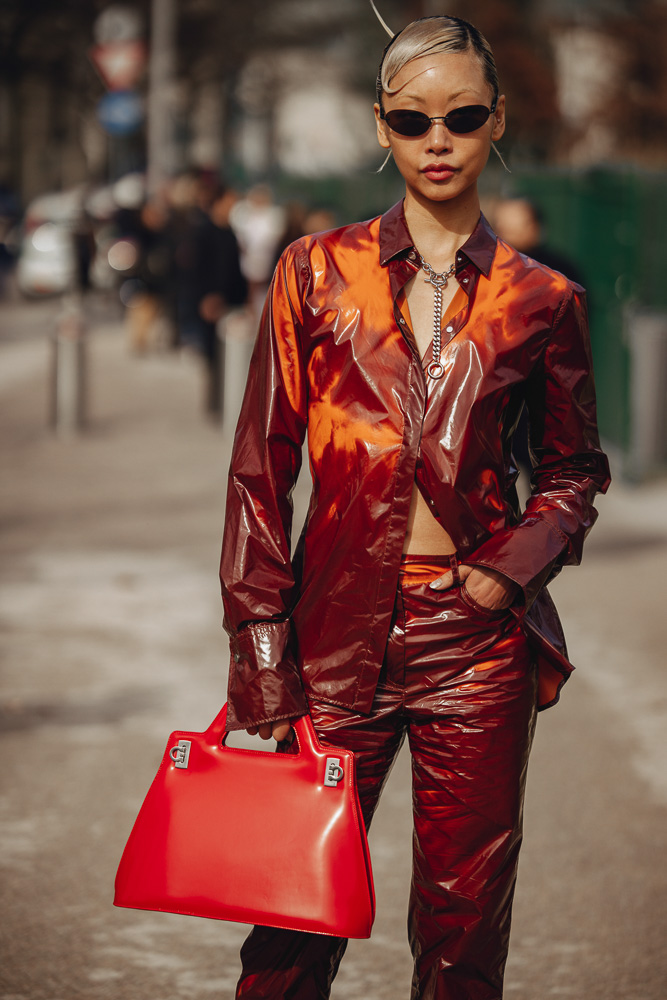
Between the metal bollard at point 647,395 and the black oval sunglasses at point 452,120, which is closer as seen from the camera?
the black oval sunglasses at point 452,120

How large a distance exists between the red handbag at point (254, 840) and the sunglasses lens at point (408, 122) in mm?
1077

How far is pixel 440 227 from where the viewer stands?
9.04ft

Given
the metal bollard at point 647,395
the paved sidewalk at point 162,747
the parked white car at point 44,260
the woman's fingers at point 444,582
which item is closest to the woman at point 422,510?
the woman's fingers at point 444,582

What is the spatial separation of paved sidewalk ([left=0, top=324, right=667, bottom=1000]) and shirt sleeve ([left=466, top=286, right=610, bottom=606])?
1416 millimetres

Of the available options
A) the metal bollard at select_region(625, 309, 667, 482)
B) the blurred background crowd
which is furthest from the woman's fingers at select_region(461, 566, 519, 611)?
the metal bollard at select_region(625, 309, 667, 482)

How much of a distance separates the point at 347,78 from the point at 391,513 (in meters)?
52.5

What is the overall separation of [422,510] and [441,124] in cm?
69

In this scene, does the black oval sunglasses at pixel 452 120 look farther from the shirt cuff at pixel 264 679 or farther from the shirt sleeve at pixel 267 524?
the shirt cuff at pixel 264 679

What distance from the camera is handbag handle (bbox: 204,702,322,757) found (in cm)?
264

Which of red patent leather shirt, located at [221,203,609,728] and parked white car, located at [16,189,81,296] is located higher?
parked white car, located at [16,189,81,296]

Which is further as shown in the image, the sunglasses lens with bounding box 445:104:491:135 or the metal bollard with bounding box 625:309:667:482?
the metal bollard with bounding box 625:309:667:482

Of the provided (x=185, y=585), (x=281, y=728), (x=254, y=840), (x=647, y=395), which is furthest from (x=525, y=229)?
(x=254, y=840)

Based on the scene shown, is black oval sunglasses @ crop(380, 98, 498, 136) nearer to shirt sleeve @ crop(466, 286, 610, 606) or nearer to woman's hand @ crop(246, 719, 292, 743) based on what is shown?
shirt sleeve @ crop(466, 286, 610, 606)

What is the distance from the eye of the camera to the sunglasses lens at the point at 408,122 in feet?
8.73
